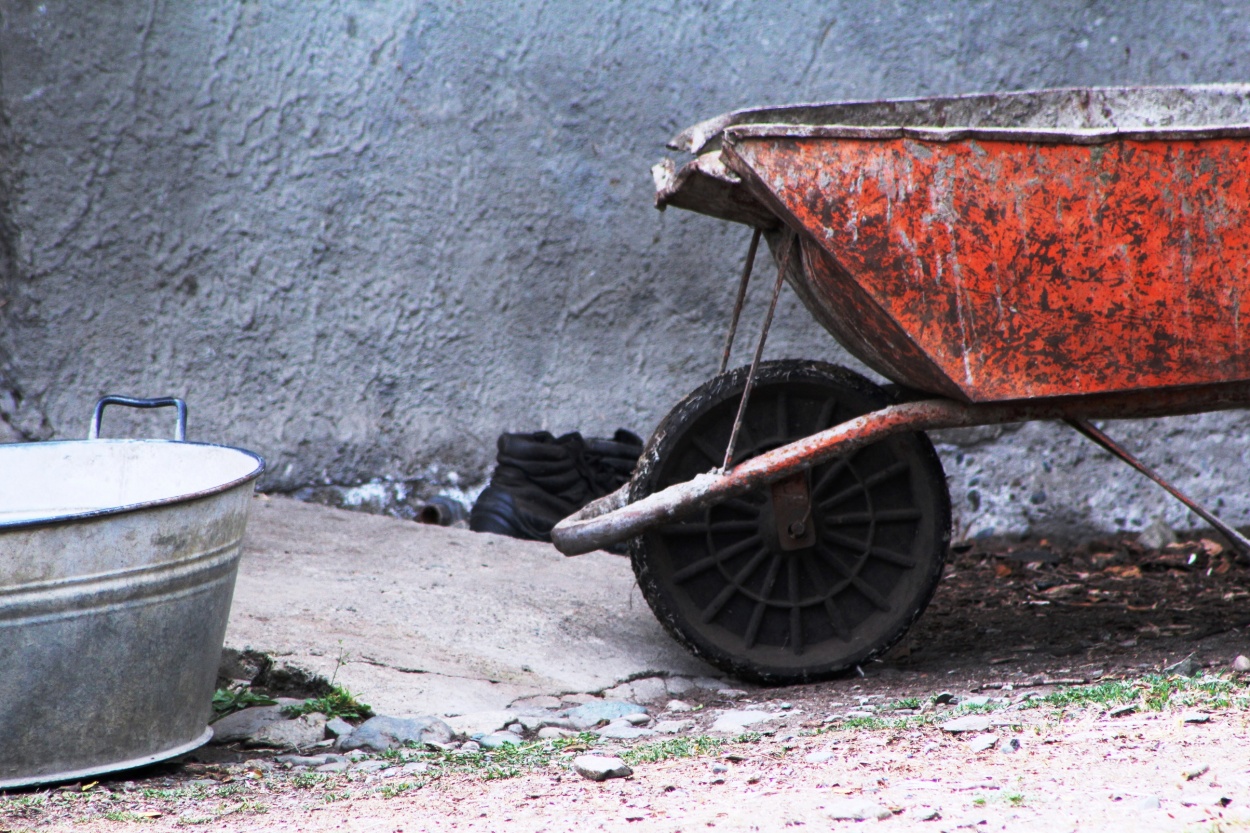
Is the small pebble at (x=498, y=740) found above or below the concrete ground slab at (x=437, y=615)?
below

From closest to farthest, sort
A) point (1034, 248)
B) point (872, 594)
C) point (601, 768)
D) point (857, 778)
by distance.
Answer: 1. point (857, 778)
2. point (601, 768)
3. point (1034, 248)
4. point (872, 594)

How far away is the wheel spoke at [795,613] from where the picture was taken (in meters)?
2.77

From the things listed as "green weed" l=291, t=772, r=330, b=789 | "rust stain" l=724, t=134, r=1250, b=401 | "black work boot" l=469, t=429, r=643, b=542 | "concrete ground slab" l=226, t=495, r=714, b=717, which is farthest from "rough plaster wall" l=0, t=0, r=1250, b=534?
"green weed" l=291, t=772, r=330, b=789

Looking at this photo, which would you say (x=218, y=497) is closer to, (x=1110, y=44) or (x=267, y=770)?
(x=267, y=770)

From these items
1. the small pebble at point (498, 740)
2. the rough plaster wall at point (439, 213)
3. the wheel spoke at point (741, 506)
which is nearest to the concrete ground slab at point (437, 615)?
the small pebble at point (498, 740)

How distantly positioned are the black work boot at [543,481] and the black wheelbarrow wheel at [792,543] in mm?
1155

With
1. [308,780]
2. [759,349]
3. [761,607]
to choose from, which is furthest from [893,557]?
[308,780]

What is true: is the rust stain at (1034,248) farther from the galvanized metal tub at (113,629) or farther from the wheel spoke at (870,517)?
the galvanized metal tub at (113,629)

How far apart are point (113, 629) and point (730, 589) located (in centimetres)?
132

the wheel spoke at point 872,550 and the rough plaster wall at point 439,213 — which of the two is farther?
the rough plaster wall at point 439,213

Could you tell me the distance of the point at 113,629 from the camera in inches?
78.6

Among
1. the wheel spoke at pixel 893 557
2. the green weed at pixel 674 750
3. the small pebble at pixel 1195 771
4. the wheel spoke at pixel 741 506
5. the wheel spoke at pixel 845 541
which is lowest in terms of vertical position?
the green weed at pixel 674 750

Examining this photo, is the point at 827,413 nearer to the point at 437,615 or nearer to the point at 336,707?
the point at 437,615

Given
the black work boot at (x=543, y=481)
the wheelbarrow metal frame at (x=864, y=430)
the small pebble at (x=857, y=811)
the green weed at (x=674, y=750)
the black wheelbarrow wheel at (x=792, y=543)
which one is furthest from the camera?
the black work boot at (x=543, y=481)
